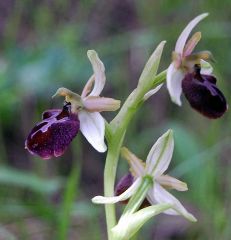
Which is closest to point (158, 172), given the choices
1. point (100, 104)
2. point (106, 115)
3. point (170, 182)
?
point (170, 182)

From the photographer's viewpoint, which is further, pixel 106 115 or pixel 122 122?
pixel 106 115

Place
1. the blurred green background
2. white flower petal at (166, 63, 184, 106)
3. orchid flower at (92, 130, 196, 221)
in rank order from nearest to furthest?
white flower petal at (166, 63, 184, 106) → orchid flower at (92, 130, 196, 221) → the blurred green background

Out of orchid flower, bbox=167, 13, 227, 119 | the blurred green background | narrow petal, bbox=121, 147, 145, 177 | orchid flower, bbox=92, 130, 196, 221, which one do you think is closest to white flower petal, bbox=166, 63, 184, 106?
orchid flower, bbox=167, 13, 227, 119

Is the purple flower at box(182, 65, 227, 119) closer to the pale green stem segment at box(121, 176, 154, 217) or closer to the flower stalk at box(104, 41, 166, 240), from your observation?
the flower stalk at box(104, 41, 166, 240)

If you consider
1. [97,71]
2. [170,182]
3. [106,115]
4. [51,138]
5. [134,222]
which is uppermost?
[106,115]

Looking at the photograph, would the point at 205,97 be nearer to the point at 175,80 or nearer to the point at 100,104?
the point at 175,80

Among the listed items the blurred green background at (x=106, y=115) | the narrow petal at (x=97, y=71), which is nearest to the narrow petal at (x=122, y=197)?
the narrow petal at (x=97, y=71)
